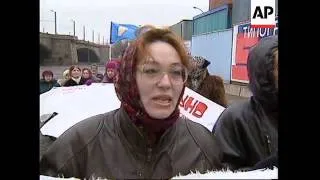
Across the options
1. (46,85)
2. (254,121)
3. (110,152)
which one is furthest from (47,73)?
(254,121)

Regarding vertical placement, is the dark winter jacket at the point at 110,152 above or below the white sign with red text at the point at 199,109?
below

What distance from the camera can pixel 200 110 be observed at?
1607 millimetres

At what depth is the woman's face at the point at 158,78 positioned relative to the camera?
4.73ft

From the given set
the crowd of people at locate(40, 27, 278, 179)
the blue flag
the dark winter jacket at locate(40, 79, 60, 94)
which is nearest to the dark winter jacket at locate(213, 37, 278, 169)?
the crowd of people at locate(40, 27, 278, 179)

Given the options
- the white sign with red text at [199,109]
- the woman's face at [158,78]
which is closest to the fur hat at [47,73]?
the woman's face at [158,78]

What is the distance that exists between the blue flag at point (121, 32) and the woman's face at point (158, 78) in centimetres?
9

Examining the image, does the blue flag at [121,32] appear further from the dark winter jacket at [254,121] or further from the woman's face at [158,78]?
the dark winter jacket at [254,121]

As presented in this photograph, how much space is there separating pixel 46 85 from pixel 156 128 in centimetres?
37

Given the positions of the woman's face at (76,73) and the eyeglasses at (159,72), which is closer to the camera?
the eyeglasses at (159,72)

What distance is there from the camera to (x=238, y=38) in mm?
1638

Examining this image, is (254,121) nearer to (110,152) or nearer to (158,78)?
(158,78)
